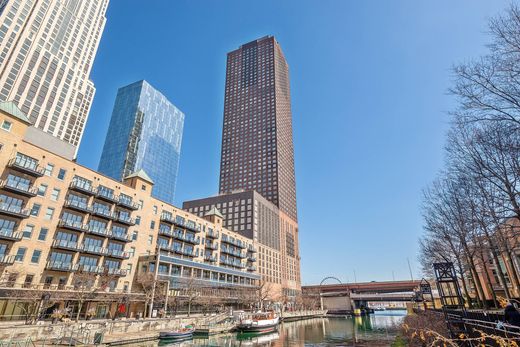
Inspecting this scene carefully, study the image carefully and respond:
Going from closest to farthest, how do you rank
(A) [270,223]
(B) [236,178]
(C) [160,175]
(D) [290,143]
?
(A) [270,223], (B) [236,178], (C) [160,175], (D) [290,143]

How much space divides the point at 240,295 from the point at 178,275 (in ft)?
74.2

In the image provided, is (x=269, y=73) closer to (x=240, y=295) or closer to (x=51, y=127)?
(x=51, y=127)

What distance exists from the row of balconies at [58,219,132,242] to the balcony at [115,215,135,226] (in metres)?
2.20

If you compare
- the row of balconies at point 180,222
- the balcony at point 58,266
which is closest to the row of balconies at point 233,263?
the row of balconies at point 180,222

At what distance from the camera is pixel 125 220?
53.4 m

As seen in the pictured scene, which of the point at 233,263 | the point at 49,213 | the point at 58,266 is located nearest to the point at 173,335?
the point at 58,266

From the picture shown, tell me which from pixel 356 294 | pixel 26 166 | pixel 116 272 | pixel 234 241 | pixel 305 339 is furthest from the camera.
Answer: pixel 356 294

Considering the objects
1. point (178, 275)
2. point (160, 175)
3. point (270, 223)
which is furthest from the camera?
point (160, 175)

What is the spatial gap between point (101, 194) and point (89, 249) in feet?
31.4

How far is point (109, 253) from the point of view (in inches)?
1937

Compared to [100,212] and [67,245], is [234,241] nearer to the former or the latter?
[100,212]

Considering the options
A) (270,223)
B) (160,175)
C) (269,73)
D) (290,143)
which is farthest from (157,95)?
(270,223)

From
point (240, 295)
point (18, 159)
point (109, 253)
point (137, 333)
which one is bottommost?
point (137, 333)

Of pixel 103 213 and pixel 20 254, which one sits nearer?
pixel 20 254
